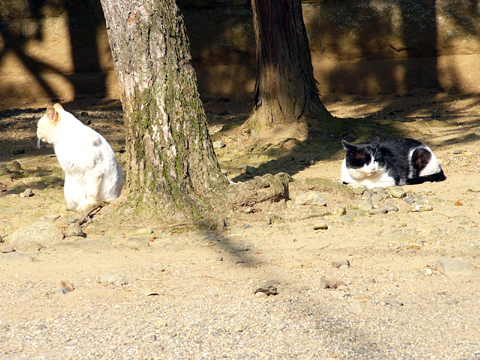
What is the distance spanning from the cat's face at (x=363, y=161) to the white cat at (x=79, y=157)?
229 cm

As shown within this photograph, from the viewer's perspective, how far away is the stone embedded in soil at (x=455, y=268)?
9.52 feet

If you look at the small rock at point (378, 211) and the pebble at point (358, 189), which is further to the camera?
the pebble at point (358, 189)

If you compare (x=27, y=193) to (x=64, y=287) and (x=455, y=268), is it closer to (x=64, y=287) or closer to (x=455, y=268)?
(x=64, y=287)

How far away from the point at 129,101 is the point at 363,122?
13.2 feet

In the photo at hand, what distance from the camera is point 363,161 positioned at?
4918 millimetres

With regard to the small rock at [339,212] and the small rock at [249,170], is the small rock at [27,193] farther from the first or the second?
the small rock at [339,212]

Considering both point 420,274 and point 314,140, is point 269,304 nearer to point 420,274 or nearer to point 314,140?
point 420,274

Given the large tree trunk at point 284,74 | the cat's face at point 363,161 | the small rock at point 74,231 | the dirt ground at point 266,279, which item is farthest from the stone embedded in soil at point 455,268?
the large tree trunk at point 284,74

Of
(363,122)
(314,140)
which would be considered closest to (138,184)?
(314,140)

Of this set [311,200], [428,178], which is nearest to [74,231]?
[311,200]

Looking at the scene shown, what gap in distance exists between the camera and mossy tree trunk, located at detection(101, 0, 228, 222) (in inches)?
148

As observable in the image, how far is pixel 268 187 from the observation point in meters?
4.25

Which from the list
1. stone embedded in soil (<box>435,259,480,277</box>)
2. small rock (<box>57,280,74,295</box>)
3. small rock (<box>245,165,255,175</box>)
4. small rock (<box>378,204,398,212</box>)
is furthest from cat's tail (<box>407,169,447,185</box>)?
small rock (<box>57,280,74,295</box>)

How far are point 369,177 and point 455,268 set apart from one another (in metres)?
2.21
